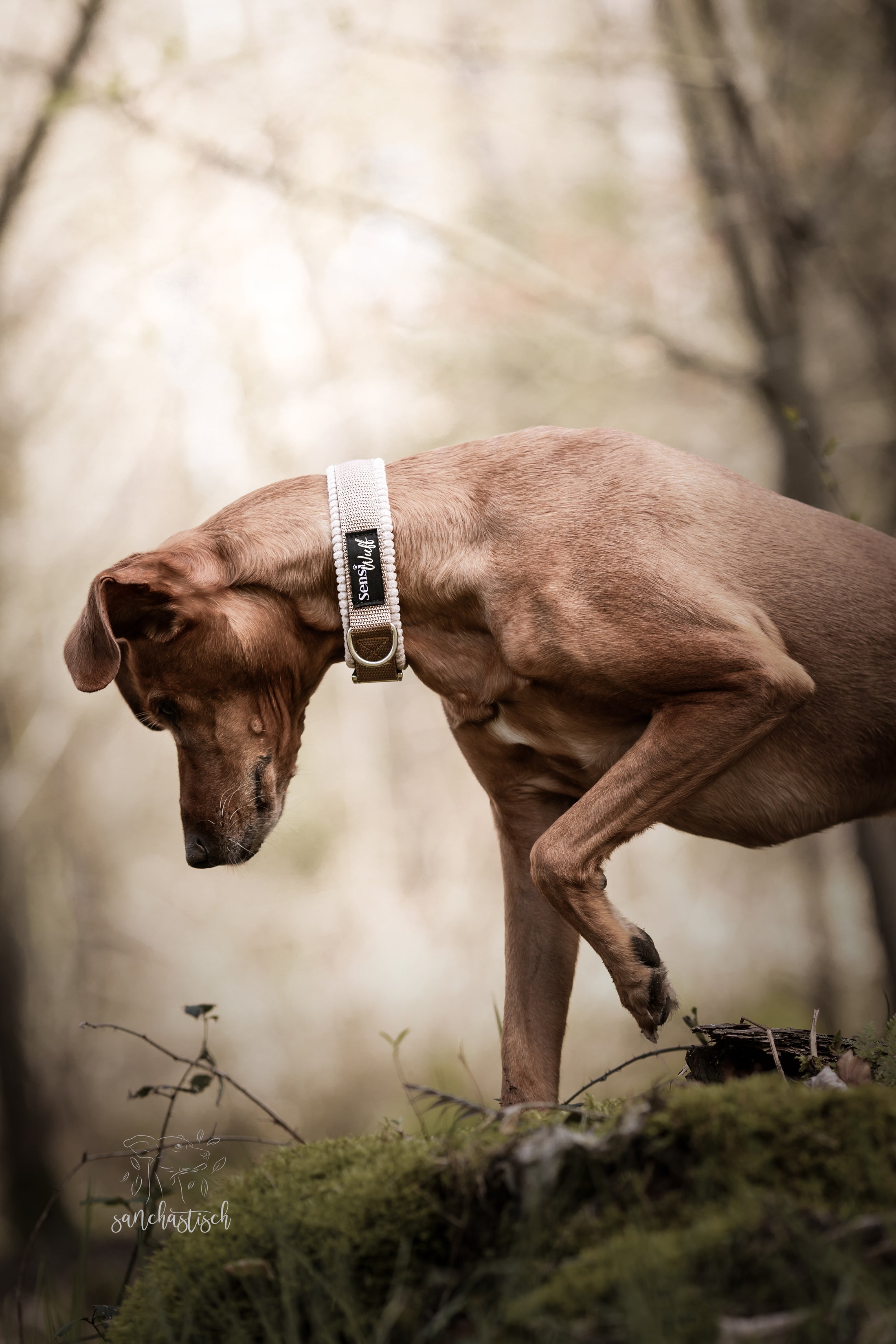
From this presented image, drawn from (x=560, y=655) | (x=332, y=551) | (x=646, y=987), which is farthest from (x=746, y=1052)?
(x=332, y=551)

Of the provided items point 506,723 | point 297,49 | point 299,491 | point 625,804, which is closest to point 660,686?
point 625,804

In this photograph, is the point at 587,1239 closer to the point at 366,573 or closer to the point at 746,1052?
the point at 746,1052

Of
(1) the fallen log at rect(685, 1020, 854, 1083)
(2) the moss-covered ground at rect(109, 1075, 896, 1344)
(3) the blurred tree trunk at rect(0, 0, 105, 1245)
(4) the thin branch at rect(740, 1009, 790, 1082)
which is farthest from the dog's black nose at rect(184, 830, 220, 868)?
(3) the blurred tree trunk at rect(0, 0, 105, 1245)

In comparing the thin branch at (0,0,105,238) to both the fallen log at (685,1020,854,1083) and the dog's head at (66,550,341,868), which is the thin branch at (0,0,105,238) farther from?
the fallen log at (685,1020,854,1083)

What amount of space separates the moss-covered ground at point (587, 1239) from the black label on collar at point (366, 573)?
47.0 inches

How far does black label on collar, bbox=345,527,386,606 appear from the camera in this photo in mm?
2363

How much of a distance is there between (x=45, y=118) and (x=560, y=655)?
5762 mm

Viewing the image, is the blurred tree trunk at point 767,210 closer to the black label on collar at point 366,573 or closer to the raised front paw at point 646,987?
the black label on collar at point 366,573

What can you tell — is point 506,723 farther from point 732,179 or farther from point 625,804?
point 732,179

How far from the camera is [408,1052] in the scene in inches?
236

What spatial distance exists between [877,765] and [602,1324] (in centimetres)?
176

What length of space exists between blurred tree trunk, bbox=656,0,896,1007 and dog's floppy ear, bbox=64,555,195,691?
4649 millimetres

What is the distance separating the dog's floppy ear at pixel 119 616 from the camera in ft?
7.63

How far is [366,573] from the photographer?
2365mm
